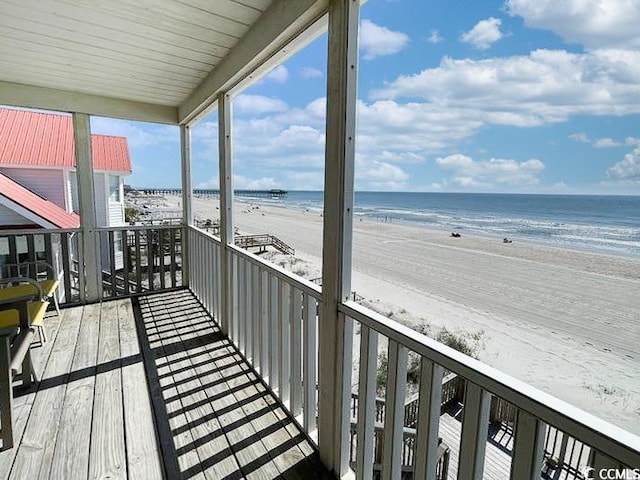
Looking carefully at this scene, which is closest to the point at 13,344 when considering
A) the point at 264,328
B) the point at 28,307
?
the point at 28,307

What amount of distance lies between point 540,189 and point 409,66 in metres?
0.68

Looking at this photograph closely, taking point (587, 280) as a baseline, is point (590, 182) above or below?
above

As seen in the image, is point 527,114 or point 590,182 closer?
point 590,182

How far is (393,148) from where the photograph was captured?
1.30 metres

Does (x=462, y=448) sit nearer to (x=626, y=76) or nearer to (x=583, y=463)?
(x=583, y=463)

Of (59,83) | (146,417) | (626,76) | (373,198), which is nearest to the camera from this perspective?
(626,76)

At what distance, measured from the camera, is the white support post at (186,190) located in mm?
4004

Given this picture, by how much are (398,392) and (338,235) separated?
622 mm

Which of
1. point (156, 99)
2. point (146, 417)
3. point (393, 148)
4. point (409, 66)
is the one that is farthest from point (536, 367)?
point (156, 99)

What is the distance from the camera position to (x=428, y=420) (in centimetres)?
106

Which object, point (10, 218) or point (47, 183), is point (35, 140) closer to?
point (47, 183)

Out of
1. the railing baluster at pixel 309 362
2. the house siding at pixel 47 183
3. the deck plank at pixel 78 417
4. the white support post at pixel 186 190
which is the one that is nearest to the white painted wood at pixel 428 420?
the railing baluster at pixel 309 362

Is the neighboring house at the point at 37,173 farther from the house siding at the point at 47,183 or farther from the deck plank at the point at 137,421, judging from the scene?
the deck plank at the point at 137,421

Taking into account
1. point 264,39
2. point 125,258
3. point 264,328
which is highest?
point 264,39
